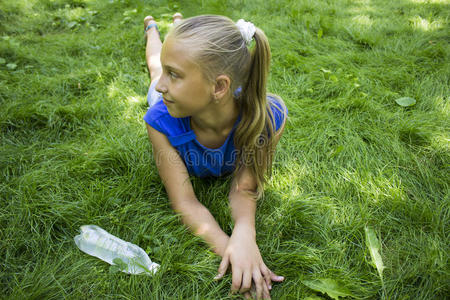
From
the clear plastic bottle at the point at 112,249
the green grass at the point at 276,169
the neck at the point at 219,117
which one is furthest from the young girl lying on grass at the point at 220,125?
the clear plastic bottle at the point at 112,249

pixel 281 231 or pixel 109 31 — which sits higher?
pixel 109 31

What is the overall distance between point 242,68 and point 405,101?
179cm

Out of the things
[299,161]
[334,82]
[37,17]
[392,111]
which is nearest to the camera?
[299,161]

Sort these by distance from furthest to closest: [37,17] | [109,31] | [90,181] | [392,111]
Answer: [37,17] → [109,31] → [392,111] → [90,181]

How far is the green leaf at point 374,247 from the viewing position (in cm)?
140

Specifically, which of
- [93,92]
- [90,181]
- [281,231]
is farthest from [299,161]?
[93,92]

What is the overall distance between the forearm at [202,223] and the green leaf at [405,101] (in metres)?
1.89

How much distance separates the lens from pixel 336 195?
1808 mm

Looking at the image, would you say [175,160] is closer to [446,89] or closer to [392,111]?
[392,111]

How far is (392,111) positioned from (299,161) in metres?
1.03

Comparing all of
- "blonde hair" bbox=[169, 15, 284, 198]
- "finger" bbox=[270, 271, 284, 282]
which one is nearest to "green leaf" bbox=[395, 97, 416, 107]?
"blonde hair" bbox=[169, 15, 284, 198]

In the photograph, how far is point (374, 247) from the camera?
58.1 inches

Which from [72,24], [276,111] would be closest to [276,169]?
[276,111]

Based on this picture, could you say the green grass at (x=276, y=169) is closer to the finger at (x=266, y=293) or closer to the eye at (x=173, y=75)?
the finger at (x=266, y=293)
